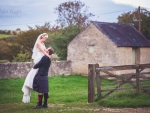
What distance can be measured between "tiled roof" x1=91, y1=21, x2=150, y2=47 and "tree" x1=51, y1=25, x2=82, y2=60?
6130mm

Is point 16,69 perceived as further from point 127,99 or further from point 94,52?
point 127,99

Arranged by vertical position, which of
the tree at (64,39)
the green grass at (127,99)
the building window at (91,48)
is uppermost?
the tree at (64,39)

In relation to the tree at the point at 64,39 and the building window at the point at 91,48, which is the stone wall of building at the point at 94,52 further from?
the tree at the point at 64,39

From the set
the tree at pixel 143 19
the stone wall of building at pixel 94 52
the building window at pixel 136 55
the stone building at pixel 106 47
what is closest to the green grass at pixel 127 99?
the stone building at pixel 106 47

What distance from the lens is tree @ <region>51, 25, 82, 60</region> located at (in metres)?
32.8

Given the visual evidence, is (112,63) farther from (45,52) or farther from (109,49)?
(45,52)

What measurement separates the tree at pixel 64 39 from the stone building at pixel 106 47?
506 cm

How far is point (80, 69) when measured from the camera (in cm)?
2691

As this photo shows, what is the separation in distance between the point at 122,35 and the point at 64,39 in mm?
7893

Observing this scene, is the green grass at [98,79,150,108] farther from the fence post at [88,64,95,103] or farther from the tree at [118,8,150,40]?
the tree at [118,8,150,40]

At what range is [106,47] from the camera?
25.2m

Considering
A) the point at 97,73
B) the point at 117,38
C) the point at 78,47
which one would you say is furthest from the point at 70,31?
the point at 97,73

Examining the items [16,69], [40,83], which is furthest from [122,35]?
[40,83]

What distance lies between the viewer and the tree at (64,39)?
32.8m
